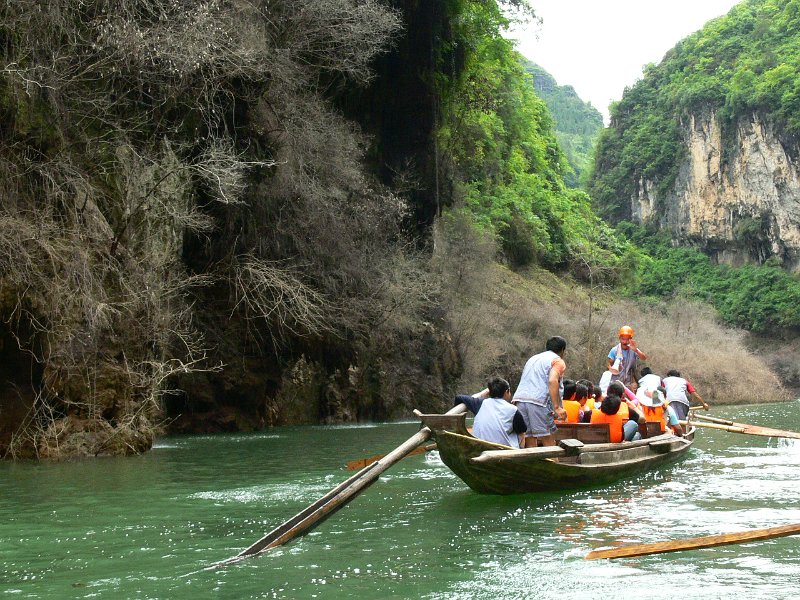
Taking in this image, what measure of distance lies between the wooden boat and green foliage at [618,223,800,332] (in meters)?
45.5

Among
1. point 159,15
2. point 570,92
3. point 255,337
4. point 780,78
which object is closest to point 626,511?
point 159,15

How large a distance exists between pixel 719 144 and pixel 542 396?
6903cm

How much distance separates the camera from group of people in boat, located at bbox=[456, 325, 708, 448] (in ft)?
33.7

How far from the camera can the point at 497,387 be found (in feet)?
33.8

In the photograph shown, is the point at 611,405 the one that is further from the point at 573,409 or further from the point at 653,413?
the point at 653,413

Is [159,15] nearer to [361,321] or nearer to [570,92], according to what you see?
[361,321]

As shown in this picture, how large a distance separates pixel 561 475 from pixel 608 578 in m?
3.54

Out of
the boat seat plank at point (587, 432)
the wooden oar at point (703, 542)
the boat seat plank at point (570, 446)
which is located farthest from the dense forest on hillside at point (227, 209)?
the wooden oar at point (703, 542)

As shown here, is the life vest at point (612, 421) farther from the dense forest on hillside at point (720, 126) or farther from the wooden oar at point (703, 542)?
the dense forest on hillside at point (720, 126)

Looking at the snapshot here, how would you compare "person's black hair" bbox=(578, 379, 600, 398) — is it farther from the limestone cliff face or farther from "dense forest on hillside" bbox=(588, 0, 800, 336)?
the limestone cliff face

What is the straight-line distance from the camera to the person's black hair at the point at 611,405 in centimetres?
1194

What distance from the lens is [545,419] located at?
1073cm

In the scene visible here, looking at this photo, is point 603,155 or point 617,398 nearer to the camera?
A: point 617,398

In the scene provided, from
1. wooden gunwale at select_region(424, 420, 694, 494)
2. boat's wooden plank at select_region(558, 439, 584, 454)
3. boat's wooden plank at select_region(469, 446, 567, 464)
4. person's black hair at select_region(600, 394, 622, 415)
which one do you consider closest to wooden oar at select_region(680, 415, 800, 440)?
person's black hair at select_region(600, 394, 622, 415)
